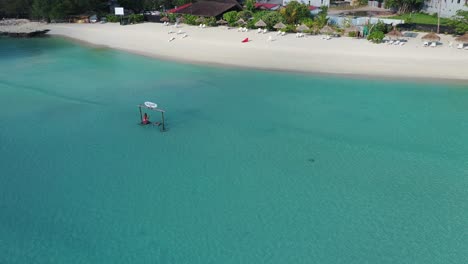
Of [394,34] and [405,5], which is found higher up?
[405,5]

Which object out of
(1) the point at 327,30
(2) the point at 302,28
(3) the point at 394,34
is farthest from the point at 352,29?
(3) the point at 394,34

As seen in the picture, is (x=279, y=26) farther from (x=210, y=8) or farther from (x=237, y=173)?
(x=237, y=173)

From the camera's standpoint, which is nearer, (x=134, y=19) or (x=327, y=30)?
(x=327, y=30)

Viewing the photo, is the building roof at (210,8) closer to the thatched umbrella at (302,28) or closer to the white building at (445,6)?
the thatched umbrella at (302,28)

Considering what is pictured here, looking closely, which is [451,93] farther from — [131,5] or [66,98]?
[131,5]

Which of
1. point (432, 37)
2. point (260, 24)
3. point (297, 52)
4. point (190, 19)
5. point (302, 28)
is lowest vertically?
point (297, 52)

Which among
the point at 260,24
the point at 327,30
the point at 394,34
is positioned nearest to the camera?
the point at 394,34

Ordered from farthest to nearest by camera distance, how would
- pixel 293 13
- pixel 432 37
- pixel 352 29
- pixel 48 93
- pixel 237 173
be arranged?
1. pixel 293 13
2. pixel 352 29
3. pixel 432 37
4. pixel 48 93
5. pixel 237 173

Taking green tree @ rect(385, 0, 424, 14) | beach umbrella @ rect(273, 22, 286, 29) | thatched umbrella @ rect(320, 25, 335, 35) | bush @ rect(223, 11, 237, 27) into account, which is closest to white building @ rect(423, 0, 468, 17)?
green tree @ rect(385, 0, 424, 14)

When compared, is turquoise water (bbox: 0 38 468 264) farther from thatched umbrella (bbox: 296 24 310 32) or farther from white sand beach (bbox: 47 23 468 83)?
thatched umbrella (bbox: 296 24 310 32)
